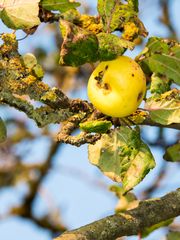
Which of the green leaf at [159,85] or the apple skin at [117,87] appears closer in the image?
the apple skin at [117,87]

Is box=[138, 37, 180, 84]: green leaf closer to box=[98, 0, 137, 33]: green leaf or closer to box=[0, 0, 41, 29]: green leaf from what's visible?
box=[98, 0, 137, 33]: green leaf

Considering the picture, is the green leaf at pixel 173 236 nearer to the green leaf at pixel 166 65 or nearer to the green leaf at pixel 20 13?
the green leaf at pixel 166 65

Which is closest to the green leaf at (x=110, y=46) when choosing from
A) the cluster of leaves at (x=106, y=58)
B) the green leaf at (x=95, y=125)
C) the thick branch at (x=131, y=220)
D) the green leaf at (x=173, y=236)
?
the cluster of leaves at (x=106, y=58)

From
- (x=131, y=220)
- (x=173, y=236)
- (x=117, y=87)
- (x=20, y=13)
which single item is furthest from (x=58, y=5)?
(x=173, y=236)

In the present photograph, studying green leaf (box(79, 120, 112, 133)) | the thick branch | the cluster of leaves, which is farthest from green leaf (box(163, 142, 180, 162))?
green leaf (box(79, 120, 112, 133))

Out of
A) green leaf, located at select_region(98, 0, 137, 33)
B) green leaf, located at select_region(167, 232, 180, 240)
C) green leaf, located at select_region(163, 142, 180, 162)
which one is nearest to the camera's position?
green leaf, located at select_region(98, 0, 137, 33)

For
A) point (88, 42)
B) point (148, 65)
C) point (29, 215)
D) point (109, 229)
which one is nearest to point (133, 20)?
point (148, 65)
